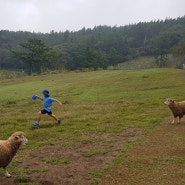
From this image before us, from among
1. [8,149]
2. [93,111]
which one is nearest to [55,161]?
[8,149]

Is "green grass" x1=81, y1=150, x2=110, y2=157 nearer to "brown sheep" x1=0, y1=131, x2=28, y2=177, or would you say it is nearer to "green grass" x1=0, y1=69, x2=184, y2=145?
"green grass" x1=0, y1=69, x2=184, y2=145

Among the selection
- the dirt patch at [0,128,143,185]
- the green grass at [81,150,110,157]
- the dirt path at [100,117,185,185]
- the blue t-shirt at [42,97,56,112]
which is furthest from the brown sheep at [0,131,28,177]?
the blue t-shirt at [42,97,56,112]

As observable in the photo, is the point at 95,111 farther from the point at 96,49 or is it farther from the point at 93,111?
the point at 96,49

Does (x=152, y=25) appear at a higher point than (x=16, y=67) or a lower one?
higher

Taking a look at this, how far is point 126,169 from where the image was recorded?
9648 millimetres

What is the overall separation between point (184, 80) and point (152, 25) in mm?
142498

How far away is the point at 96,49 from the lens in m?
142

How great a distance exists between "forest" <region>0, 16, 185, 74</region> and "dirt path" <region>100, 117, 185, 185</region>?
243 feet

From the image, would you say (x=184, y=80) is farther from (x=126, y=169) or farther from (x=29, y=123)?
(x=126, y=169)

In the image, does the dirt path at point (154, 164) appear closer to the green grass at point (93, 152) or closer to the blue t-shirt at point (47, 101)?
the green grass at point (93, 152)

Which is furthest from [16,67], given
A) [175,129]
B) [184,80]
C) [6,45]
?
[175,129]

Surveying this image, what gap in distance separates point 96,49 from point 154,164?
439 ft

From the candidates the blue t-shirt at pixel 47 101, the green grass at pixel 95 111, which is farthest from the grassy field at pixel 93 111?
the blue t-shirt at pixel 47 101

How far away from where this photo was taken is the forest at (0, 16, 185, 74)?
296ft
